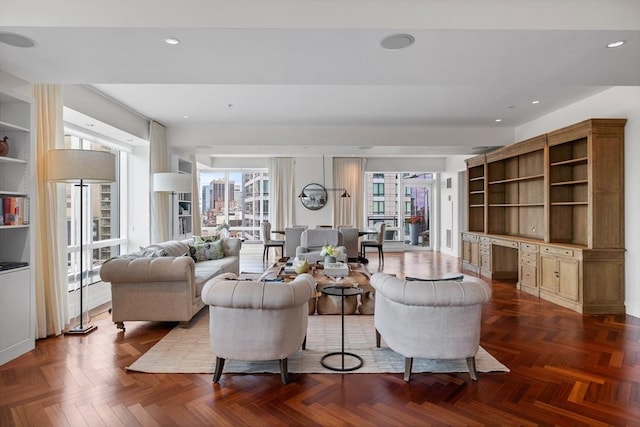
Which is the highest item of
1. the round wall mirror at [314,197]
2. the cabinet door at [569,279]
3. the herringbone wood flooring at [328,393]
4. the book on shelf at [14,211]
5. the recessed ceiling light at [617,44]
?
the recessed ceiling light at [617,44]

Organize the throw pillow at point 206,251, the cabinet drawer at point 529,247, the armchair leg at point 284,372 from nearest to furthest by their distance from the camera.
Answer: the armchair leg at point 284,372 < the cabinet drawer at point 529,247 < the throw pillow at point 206,251

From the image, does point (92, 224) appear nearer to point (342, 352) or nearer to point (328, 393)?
point (342, 352)

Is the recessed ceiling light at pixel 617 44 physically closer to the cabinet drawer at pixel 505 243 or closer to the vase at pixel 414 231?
the cabinet drawer at pixel 505 243

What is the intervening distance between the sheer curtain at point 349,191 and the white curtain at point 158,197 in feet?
16.0

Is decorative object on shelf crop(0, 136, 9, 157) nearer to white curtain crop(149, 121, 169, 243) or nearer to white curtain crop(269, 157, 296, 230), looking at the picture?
white curtain crop(149, 121, 169, 243)

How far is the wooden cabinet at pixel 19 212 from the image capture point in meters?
3.16

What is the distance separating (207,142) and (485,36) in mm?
5263

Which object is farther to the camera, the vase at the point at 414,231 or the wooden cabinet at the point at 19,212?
the vase at the point at 414,231

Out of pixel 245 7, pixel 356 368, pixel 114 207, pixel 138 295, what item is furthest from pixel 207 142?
pixel 356 368

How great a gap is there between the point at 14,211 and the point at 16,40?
56.0 inches

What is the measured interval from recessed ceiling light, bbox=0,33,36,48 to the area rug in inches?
99.9

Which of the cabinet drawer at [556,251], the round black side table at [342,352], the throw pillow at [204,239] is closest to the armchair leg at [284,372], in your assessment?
the round black side table at [342,352]

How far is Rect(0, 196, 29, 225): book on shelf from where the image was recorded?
312 centimetres

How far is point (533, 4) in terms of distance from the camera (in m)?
2.51
